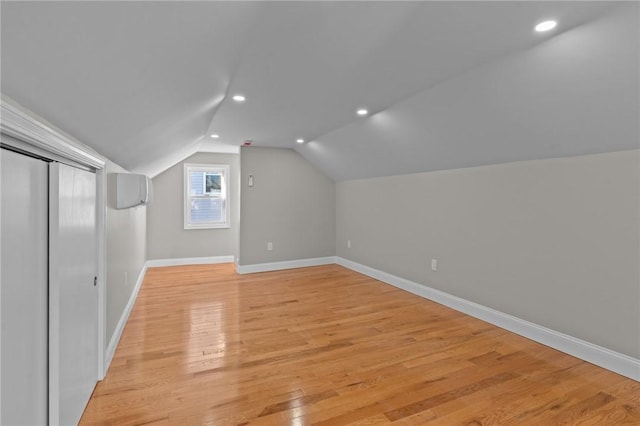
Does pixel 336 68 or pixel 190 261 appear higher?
pixel 336 68

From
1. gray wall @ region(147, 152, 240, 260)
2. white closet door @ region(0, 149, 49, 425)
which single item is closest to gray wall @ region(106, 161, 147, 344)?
white closet door @ region(0, 149, 49, 425)

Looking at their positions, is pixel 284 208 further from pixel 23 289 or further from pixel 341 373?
pixel 23 289

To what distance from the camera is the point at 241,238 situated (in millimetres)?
5363

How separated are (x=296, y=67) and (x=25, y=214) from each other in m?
1.73

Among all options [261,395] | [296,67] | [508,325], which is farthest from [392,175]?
[261,395]

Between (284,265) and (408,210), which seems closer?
(408,210)

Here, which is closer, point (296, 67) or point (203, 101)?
point (296, 67)

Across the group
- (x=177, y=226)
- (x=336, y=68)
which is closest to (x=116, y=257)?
(x=336, y=68)

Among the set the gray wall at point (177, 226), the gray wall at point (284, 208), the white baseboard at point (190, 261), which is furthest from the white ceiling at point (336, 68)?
the white baseboard at point (190, 261)

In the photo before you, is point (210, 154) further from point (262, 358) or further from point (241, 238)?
point (262, 358)

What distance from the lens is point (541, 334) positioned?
2.76 meters

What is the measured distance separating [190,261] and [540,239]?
5.55 metres

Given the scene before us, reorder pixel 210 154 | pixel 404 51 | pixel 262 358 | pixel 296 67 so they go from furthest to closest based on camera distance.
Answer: pixel 210 154 < pixel 262 358 < pixel 296 67 < pixel 404 51

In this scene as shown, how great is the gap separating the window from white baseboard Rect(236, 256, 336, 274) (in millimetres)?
1308
